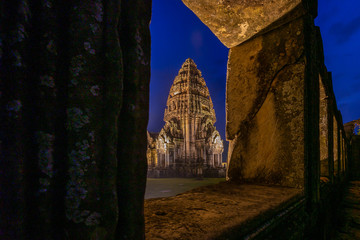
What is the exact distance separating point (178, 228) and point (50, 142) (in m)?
0.81

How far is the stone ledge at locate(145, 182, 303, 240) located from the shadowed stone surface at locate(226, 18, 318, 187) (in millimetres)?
472

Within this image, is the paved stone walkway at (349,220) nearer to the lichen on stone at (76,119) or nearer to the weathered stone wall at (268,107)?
the weathered stone wall at (268,107)

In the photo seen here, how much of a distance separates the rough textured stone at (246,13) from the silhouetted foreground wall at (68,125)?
187 cm

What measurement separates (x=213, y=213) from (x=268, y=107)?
1783 millimetres

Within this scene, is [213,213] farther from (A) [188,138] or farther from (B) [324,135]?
(A) [188,138]

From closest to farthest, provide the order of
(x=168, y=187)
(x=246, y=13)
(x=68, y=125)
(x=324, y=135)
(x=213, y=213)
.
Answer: (x=68, y=125) < (x=213, y=213) < (x=246, y=13) < (x=324, y=135) < (x=168, y=187)

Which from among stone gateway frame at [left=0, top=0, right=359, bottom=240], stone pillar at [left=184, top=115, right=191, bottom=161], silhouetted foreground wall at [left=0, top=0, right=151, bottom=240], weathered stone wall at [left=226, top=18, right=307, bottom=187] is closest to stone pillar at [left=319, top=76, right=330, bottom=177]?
weathered stone wall at [left=226, top=18, right=307, bottom=187]

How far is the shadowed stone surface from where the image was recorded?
84.7 inches

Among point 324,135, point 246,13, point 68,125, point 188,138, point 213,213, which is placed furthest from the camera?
point 188,138

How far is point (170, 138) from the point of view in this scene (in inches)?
706

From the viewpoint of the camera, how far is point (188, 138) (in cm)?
1820

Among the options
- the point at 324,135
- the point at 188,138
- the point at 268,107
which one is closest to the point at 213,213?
the point at 268,107

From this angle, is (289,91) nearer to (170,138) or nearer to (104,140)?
(104,140)

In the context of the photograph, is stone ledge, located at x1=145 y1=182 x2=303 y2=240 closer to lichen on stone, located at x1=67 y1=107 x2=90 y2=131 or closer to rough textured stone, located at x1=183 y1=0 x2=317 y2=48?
lichen on stone, located at x1=67 y1=107 x2=90 y2=131
